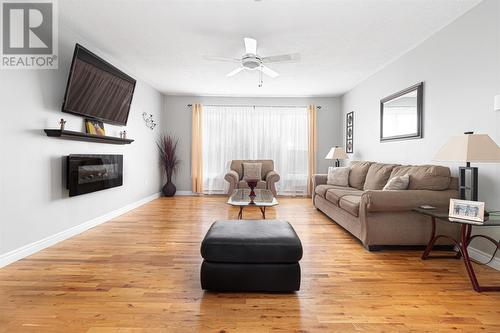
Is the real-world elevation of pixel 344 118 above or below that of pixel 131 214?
above

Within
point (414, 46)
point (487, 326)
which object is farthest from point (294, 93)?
point (487, 326)

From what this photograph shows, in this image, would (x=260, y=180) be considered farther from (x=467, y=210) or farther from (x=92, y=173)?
(x=467, y=210)

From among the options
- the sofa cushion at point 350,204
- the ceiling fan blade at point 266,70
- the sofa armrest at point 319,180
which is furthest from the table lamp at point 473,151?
the sofa armrest at point 319,180

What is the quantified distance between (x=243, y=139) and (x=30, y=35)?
489cm

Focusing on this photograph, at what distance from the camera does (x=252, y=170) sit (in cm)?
661

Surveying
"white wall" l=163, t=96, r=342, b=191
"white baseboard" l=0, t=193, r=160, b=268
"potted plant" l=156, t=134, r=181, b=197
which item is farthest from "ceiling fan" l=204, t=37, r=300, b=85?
"potted plant" l=156, t=134, r=181, b=197

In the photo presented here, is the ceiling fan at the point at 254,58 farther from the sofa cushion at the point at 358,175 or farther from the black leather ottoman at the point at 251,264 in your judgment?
the black leather ottoman at the point at 251,264

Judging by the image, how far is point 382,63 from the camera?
4742 millimetres

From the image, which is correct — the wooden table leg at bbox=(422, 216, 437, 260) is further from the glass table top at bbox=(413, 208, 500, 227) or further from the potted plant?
the potted plant

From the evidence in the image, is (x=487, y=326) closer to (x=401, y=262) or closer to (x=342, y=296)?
(x=342, y=296)

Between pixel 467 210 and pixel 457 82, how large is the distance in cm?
163

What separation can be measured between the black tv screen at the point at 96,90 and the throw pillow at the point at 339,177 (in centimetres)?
389

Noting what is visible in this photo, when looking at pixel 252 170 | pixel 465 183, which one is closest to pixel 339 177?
pixel 252 170

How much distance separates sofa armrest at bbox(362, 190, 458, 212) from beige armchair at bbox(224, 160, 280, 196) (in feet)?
10.2
